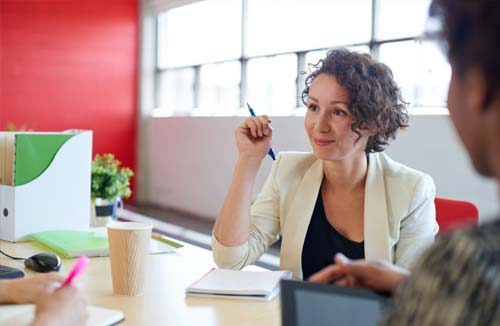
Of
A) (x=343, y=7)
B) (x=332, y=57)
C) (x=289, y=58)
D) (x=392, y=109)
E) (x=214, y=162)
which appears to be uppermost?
(x=343, y=7)

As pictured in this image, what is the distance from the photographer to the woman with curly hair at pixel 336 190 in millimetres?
1456

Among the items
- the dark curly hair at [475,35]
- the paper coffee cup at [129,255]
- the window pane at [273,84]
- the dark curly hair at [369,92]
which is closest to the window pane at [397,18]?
the window pane at [273,84]

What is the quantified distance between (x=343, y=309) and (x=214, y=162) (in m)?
5.32

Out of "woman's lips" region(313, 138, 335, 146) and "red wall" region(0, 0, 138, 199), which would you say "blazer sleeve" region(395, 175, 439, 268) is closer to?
"woman's lips" region(313, 138, 335, 146)

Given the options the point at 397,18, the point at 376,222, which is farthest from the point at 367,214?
the point at 397,18

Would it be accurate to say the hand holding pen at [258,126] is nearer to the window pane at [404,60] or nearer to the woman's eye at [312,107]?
the woman's eye at [312,107]

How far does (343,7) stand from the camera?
461 cm

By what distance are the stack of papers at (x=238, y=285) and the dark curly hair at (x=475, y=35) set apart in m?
0.80

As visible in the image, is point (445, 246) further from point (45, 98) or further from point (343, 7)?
point (45, 98)

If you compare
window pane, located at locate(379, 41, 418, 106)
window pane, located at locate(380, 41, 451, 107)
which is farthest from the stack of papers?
window pane, located at locate(379, 41, 418, 106)

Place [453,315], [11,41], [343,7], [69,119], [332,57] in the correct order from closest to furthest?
[453,315], [332,57], [343,7], [11,41], [69,119]

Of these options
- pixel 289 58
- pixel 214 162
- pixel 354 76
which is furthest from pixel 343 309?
pixel 214 162

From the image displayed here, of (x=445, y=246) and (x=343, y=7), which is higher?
(x=343, y=7)

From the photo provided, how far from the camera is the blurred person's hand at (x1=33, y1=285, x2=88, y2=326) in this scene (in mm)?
837
